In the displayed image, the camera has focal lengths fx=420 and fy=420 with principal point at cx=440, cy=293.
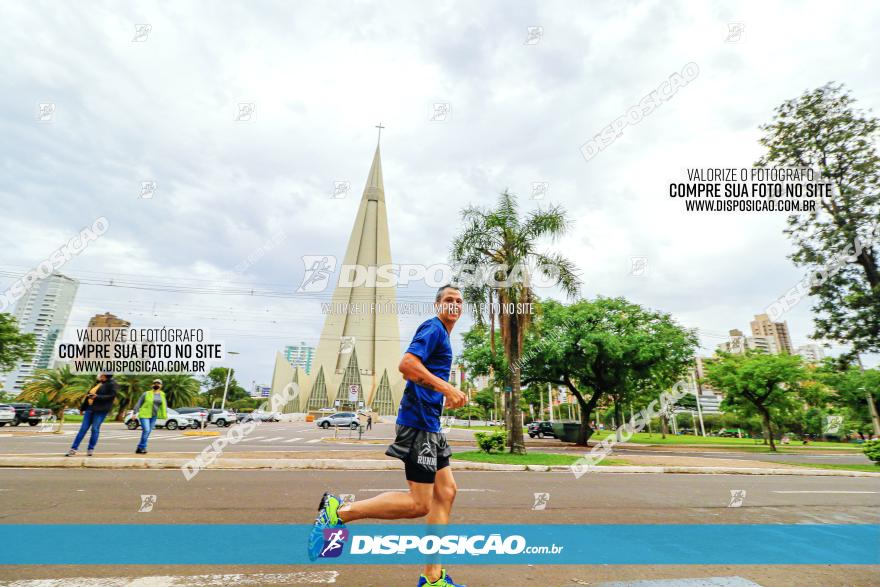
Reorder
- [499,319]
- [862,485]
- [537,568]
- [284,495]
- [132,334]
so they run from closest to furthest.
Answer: [537,568] < [284,495] < [862,485] < [499,319] < [132,334]

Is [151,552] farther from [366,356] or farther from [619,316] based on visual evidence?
[366,356]

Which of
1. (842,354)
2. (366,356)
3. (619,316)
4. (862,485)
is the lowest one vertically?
(862,485)

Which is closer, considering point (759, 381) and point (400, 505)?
point (400, 505)

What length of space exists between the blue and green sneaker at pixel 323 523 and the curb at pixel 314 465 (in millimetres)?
6546

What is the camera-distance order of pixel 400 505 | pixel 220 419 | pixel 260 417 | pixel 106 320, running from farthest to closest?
pixel 106 320 < pixel 260 417 < pixel 220 419 < pixel 400 505

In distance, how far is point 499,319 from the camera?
14.4 meters

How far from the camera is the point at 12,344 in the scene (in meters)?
25.0

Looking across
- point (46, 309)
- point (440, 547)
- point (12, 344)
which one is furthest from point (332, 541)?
point (46, 309)

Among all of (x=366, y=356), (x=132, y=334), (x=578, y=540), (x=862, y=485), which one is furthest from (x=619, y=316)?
(x=366, y=356)

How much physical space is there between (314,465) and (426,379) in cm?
762

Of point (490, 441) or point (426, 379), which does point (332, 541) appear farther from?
point (490, 441)

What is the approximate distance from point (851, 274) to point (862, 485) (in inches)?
455

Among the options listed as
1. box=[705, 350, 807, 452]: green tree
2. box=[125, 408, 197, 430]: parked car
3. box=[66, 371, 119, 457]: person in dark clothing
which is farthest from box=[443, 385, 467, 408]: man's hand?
box=[705, 350, 807, 452]: green tree

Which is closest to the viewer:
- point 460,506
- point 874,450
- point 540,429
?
point 460,506
